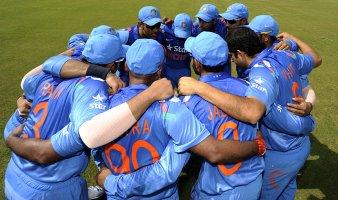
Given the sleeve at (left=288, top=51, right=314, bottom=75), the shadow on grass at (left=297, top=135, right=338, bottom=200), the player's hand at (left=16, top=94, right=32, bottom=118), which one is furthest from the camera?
the shadow on grass at (left=297, top=135, right=338, bottom=200)

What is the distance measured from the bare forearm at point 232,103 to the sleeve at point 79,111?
94 centimetres

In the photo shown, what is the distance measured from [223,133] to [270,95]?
67 centimetres

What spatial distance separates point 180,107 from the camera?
344 cm

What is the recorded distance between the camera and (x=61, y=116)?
12.4ft

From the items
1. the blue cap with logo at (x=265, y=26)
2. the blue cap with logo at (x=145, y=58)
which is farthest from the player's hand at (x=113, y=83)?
the blue cap with logo at (x=265, y=26)

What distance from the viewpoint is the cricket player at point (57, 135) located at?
3549 millimetres

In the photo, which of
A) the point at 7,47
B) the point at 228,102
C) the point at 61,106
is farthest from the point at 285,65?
the point at 7,47

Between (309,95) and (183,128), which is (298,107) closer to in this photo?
(309,95)

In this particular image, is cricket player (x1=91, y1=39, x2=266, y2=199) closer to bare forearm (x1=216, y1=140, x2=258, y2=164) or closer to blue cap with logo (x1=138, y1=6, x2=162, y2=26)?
bare forearm (x1=216, y1=140, x2=258, y2=164)

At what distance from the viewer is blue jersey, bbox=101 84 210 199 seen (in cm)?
338

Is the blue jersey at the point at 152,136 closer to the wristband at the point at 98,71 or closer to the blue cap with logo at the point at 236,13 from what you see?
the wristband at the point at 98,71

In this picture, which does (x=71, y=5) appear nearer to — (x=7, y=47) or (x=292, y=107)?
(x=7, y=47)

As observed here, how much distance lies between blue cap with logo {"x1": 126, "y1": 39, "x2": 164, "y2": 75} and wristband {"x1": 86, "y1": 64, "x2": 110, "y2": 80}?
10.9 inches

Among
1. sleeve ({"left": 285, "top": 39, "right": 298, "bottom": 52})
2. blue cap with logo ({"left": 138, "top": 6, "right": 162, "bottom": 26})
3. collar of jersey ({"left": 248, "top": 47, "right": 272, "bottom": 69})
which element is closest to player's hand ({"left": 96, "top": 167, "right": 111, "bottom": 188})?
collar of jersey ({"left": 248, "top": 47, "right": 272, "bottom": 69})
